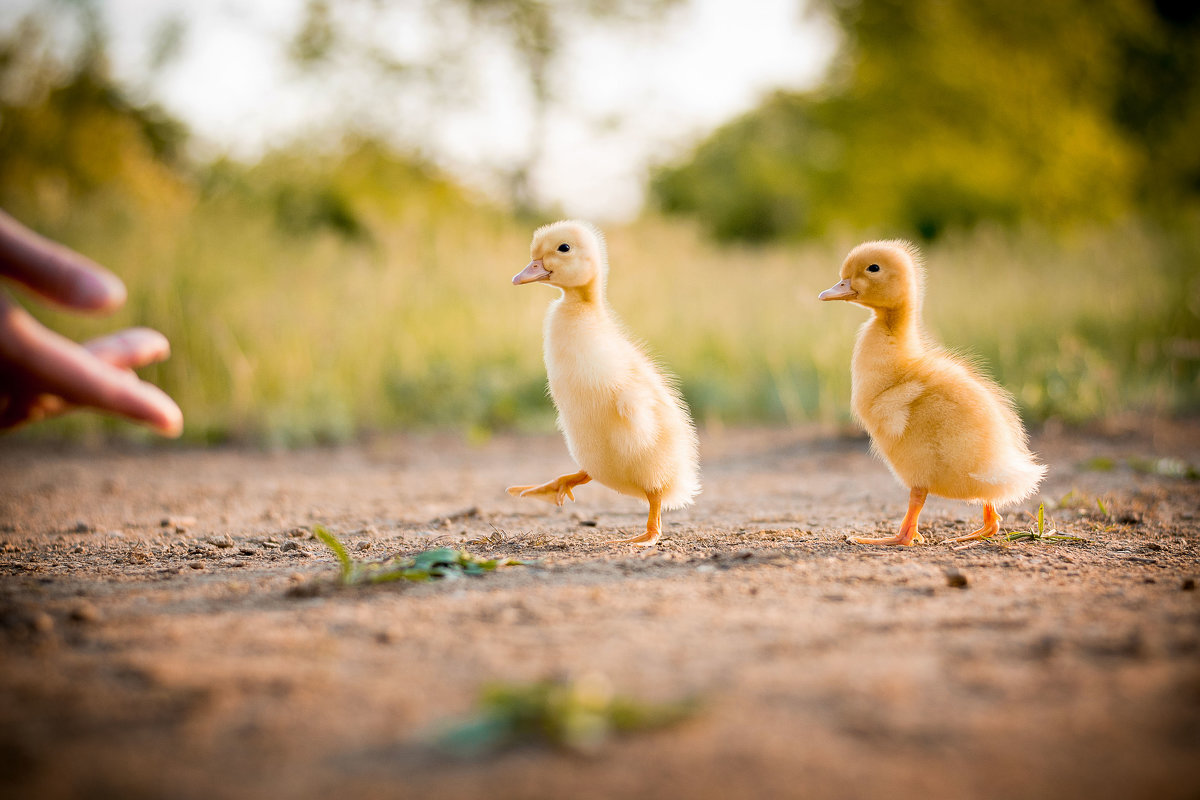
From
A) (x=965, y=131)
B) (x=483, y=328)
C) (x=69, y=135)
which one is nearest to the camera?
(x=483, y=328)

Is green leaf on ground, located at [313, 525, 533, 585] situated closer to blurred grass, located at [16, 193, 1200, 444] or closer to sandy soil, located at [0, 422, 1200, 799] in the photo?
sandy soil, located at [0, 422, 1200, 799]

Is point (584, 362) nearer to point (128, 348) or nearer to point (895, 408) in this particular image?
point (895, 408)

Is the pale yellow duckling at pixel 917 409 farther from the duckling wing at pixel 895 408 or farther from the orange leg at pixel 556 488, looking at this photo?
the orange leg at pixel 556 488

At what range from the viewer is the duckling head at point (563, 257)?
Result: 10.9 ft

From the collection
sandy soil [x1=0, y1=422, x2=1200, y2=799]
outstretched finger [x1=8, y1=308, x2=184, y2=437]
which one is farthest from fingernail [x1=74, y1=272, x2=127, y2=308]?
sandy soil [x1=0, y1=422, x2=1200, y2=799]

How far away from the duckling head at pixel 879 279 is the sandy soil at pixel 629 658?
0.95m

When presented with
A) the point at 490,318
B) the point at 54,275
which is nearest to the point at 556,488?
the point at 54,275

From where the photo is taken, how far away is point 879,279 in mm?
3291

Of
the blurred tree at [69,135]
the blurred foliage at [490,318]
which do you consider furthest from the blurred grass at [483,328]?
the blurred tree at [69,135]

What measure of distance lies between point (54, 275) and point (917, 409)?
2761 mm

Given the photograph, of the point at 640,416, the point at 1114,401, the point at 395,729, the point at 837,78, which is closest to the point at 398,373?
the point at 640,416

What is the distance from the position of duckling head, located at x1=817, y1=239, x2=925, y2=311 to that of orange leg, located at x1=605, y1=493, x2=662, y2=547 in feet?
3.34

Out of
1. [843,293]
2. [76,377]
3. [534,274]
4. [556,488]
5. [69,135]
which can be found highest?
[69,135]

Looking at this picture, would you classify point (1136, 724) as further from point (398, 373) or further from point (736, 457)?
point (398, 373)
